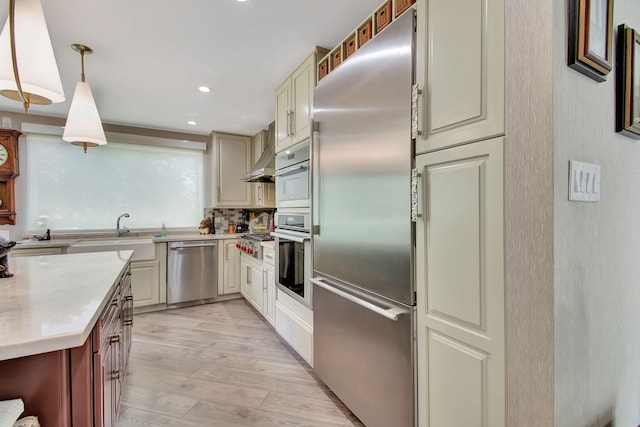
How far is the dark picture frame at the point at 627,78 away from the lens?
3.36 ft

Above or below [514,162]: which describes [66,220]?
below

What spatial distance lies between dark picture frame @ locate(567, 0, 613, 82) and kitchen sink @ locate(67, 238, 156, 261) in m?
3.92

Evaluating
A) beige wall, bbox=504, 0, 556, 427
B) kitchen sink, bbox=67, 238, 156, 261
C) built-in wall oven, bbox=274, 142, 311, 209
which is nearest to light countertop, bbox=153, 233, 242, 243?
kitchen sink, bbox=67, 238, 156, 261

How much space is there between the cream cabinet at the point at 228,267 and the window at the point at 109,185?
79 centimetres

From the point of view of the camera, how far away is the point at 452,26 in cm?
103

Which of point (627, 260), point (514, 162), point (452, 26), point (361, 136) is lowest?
point (627, 260)

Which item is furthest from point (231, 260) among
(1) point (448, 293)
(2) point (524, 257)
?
(2) point (524, 257)

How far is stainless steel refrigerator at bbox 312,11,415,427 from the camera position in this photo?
1.23 metres

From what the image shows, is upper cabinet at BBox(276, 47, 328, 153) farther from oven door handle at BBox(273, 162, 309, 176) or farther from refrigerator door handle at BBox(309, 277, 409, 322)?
refrigerator door handle at BBox(309, 277, 409, 322)

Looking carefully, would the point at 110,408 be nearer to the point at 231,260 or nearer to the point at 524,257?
the point at 524,257

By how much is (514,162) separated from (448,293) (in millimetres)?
503

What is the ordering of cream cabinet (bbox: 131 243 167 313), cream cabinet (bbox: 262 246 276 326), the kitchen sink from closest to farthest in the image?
cream cabinet (bbox: 262 246 276 326) < the kitchen sink < cream cabinet (bbox: 131 243 167 313)

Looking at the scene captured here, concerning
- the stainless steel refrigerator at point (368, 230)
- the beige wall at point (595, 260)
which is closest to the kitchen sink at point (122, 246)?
Result: the stainless steel refrigerator at point (368, 230)

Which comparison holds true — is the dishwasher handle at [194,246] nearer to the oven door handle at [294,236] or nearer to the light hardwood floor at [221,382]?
the light hardwood floor at [221,382]
